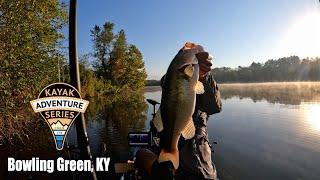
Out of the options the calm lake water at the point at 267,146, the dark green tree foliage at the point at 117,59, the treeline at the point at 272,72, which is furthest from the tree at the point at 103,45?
the treeline at the point at 272,72

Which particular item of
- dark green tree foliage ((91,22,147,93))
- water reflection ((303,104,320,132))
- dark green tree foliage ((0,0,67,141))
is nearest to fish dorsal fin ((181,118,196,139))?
dark green tree foliage ((0,0,67,141))

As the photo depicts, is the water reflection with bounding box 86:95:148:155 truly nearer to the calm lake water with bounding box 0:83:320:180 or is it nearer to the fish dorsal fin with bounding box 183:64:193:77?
the calm lake water with bounding box 0:83:320:180

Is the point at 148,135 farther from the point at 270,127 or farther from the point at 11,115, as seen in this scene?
the point at 270,127

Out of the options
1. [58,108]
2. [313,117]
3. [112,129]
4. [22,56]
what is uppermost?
[22,56]

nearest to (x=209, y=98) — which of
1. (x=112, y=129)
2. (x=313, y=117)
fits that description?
(x=112, y=129)

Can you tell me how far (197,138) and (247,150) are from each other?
666 inches

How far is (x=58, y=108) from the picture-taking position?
10.3 metres

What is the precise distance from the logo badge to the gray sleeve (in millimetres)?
5367

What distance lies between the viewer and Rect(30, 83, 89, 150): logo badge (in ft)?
31.5

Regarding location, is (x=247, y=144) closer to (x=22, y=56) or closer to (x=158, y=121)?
(x=22, y=56)

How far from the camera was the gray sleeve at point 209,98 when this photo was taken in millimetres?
4098

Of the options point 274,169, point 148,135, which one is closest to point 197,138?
point 148,135

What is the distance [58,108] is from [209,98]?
696 cm

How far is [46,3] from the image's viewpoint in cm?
2305
